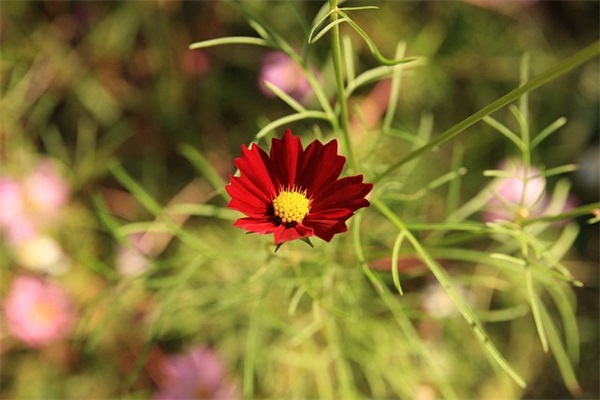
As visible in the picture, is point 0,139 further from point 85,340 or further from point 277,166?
point 277,166

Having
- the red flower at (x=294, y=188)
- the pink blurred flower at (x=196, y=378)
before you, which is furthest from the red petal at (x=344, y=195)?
the pink blurred flower at (x=196, y=378)

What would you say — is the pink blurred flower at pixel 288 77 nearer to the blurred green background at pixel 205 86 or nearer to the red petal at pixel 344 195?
the blurred green background at pixel 205 86

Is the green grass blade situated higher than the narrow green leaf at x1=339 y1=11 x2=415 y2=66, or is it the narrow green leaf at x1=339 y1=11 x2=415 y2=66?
the narrow green leaf at x1=339 y1=11 x2=415 y2=66

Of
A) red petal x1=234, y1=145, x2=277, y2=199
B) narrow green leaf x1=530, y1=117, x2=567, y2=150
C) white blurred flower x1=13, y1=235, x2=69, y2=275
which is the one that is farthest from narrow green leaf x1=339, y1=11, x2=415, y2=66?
white blurred flower x1=13, y1=235, x2=69, y2=275

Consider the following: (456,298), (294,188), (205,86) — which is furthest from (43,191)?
(456,298)

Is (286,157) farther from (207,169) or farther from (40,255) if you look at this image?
(40,255)

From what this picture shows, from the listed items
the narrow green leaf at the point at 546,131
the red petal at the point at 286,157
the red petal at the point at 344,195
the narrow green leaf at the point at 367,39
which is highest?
the narrow green leaf at the point at 546,131

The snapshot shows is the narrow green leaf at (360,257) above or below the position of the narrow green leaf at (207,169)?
below

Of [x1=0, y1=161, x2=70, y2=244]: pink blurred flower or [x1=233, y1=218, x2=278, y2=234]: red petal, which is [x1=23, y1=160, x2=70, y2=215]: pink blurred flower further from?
[x1=233, y1=218, x2=278, y2=234]: red petal
